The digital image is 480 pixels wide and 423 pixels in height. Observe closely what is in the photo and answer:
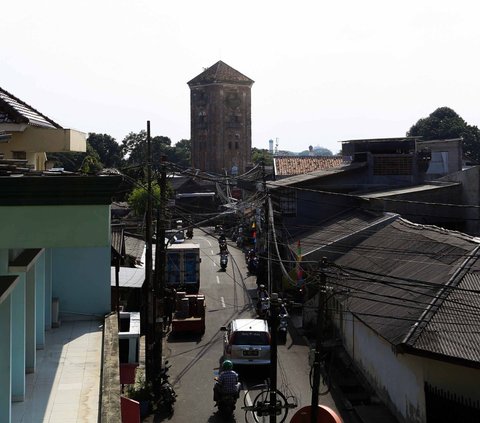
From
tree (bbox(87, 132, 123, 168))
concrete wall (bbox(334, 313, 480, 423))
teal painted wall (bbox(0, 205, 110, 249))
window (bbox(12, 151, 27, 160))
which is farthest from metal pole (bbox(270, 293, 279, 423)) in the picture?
tree (bbox(87, 132, 123, 168))

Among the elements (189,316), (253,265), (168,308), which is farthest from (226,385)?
→ (253,265)

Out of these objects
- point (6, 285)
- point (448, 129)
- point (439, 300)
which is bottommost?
point (439, 300)

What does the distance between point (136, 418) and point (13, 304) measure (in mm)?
4720

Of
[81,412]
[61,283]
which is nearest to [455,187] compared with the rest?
[61,283]

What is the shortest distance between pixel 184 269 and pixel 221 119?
52.7 m

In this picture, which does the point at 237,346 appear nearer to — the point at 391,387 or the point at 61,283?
the point at 391,387

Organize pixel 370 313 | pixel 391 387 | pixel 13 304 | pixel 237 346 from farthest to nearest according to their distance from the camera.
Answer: pixel 237 346, pixel 370 313, pixel 391 387, pixel 13 304

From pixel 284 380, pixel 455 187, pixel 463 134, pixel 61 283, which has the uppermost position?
pixel 463 134

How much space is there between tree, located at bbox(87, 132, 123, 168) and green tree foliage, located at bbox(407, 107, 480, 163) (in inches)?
1809

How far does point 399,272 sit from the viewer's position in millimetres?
19547

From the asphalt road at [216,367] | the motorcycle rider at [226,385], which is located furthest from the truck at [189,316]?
the motorcycle rider at [226,385]

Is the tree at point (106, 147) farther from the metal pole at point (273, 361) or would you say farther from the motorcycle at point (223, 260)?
the metal pole at point (273, 361)

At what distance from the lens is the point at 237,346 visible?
1927 cm

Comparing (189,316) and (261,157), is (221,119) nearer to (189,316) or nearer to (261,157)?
(261,157)
